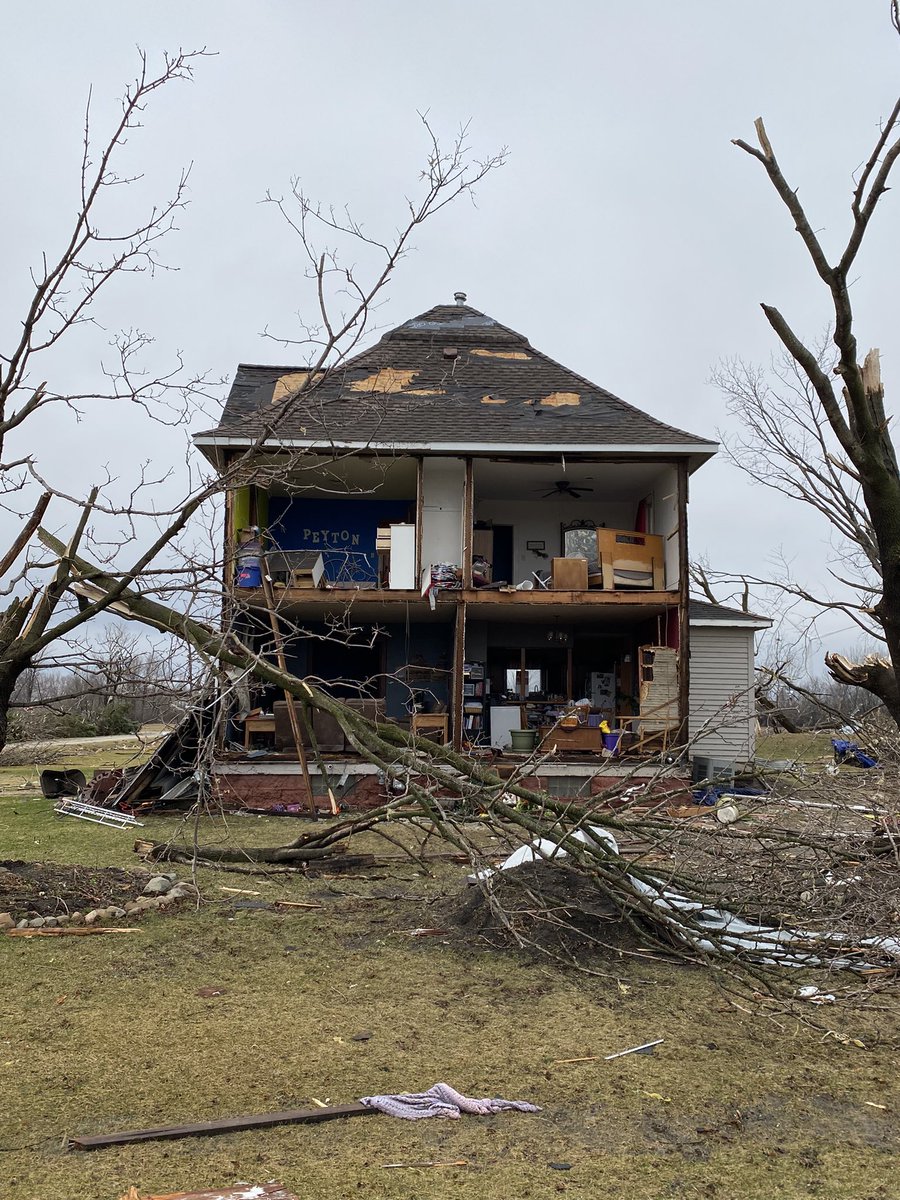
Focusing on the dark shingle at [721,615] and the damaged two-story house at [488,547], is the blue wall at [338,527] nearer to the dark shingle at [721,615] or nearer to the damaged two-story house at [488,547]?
the damaged two-story house at [488,547]

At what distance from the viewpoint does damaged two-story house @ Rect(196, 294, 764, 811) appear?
15.6 m

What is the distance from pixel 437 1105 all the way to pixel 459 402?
14.7m

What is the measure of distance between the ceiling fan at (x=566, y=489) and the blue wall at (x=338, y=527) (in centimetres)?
281

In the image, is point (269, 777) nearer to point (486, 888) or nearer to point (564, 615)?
point (564, 615)

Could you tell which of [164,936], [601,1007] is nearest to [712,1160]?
[601,1007]

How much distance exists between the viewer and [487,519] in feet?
61.7

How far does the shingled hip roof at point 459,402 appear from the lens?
623 inches

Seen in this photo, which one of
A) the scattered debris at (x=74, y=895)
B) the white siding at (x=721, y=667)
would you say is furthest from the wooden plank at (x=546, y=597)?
the scattered debris at (x=74, y=895)

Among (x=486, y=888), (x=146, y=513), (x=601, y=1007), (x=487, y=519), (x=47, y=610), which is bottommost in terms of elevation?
(x=601, y=1007)

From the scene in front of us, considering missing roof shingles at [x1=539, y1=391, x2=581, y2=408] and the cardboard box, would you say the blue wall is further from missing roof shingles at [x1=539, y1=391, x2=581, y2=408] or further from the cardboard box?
the cardboard box

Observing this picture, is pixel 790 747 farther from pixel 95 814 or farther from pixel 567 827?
pixel 567 827

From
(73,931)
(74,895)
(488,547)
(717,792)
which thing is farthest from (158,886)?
(488,547)

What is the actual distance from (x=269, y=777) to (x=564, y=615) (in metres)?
6.06

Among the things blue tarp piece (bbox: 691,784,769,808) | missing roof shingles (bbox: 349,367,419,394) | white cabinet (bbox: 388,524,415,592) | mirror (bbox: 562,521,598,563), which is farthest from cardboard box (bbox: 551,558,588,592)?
missing roof shingles (bbox: 349,367,419,394)
